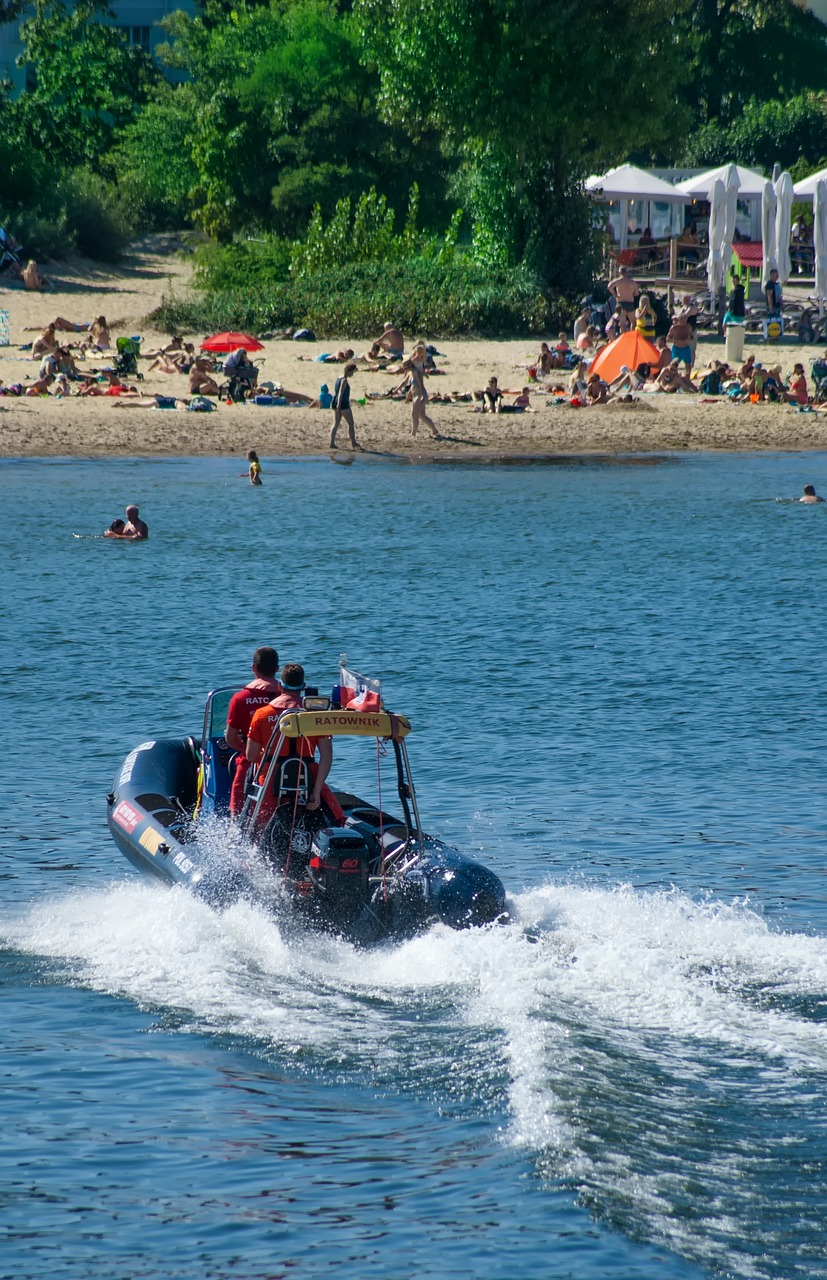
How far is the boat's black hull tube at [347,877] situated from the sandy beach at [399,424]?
837 inches

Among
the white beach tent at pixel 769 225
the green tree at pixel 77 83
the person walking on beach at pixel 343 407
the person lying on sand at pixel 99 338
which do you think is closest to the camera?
the person walking on beach at pixel 343 407

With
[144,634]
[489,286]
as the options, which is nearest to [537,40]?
[489,286]

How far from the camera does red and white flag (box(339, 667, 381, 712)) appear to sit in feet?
32.1

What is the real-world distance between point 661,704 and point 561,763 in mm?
2289

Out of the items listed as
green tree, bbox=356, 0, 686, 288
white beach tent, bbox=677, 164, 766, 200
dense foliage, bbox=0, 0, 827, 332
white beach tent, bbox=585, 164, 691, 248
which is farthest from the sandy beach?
white beach tent, bbox=585, 164, 691, 248

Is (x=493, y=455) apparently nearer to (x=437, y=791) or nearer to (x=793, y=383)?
(x=793, y=383)

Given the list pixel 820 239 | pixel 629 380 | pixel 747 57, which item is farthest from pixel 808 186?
pixel 747 57

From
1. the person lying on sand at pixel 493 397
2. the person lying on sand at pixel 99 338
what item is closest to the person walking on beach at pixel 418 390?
the person lying on sand at pixel 493 397

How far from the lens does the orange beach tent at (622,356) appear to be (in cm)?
3481

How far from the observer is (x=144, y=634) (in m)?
18.8

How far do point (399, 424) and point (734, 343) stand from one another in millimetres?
8661

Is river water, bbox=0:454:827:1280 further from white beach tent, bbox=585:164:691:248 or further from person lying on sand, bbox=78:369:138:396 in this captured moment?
white beach tent, bbox=585:164:691:248

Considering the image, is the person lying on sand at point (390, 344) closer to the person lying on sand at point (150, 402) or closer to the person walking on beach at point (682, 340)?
the person lying on sand at point (150, 402)

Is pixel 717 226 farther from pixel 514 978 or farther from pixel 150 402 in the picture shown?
pixel 514 978
